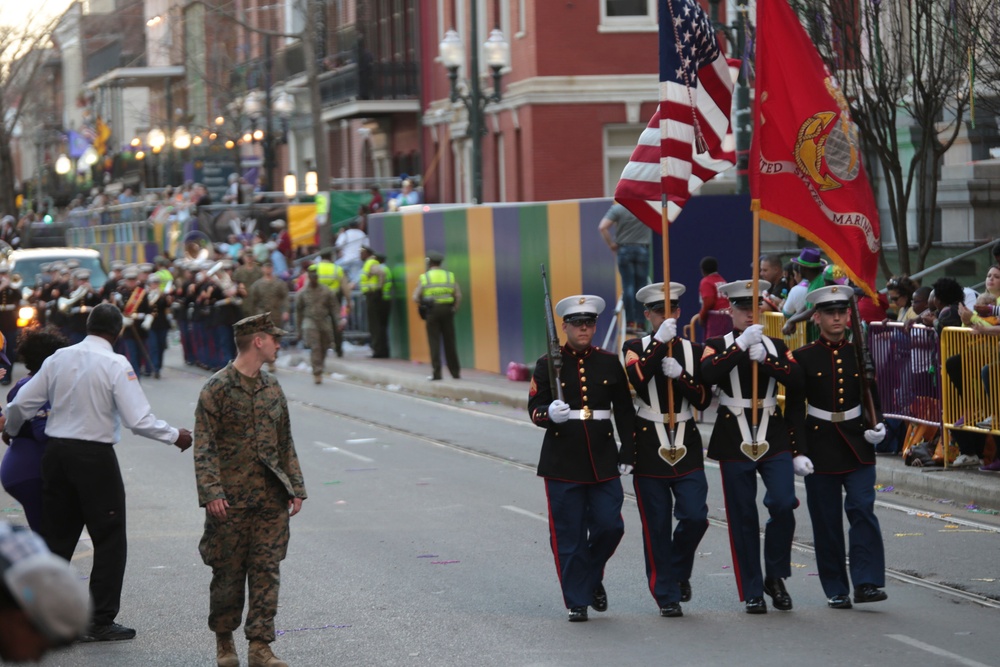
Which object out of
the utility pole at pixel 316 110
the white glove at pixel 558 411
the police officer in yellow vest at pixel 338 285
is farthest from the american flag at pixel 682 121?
the utility pole at pixel 316 110

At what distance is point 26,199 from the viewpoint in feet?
254

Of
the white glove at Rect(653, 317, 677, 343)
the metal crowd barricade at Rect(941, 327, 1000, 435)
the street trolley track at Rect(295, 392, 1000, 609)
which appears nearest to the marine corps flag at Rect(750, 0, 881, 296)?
the white glove at Rect(653, 317, 677, 343)

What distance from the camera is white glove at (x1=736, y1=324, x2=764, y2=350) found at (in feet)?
29.3

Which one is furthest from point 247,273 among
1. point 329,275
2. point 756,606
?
point 756,606

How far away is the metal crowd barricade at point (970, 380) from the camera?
13320 mm

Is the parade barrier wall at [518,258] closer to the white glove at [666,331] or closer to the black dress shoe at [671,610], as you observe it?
the white glove at [666,331]

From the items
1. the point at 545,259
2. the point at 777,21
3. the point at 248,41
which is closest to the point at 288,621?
the point at 777,21

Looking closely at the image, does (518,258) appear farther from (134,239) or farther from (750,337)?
(134,239)

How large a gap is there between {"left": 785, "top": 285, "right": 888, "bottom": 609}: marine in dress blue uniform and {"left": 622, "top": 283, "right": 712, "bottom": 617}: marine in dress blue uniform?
599 mm

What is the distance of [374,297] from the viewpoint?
1110 inches

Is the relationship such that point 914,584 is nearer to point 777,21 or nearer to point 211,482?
point 777,21

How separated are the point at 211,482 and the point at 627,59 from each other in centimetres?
2679

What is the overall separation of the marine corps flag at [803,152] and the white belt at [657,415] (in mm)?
1535

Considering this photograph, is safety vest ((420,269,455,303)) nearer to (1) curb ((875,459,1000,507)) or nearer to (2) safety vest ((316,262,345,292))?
(2) safety vest ((316,262,345,292))
